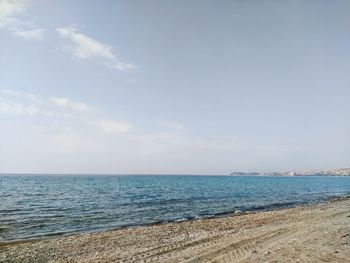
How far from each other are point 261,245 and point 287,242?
55.7 inches

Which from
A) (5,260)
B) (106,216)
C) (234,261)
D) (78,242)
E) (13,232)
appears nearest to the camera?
(234,261)

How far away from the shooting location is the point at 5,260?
1553 centimetres

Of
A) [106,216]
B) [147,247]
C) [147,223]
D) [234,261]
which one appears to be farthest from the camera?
[106,216]

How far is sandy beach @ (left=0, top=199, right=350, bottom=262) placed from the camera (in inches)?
537

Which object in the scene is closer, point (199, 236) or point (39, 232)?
point (199, 236)

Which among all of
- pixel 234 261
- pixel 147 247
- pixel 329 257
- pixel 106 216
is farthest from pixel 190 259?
pixel 106 216

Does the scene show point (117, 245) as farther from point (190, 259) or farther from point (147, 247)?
point (190, 259)

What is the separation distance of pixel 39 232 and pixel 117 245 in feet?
29.4

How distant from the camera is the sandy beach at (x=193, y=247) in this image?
1363 centimetres

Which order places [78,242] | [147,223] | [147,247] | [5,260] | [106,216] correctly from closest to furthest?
[5,260], [147,247], [78,242], [147,223], [106,216]

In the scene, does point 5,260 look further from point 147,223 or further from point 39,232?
point 147,223

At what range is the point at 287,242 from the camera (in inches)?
635

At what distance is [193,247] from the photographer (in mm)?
16375

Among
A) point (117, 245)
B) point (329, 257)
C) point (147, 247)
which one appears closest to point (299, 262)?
point (329, 257)
